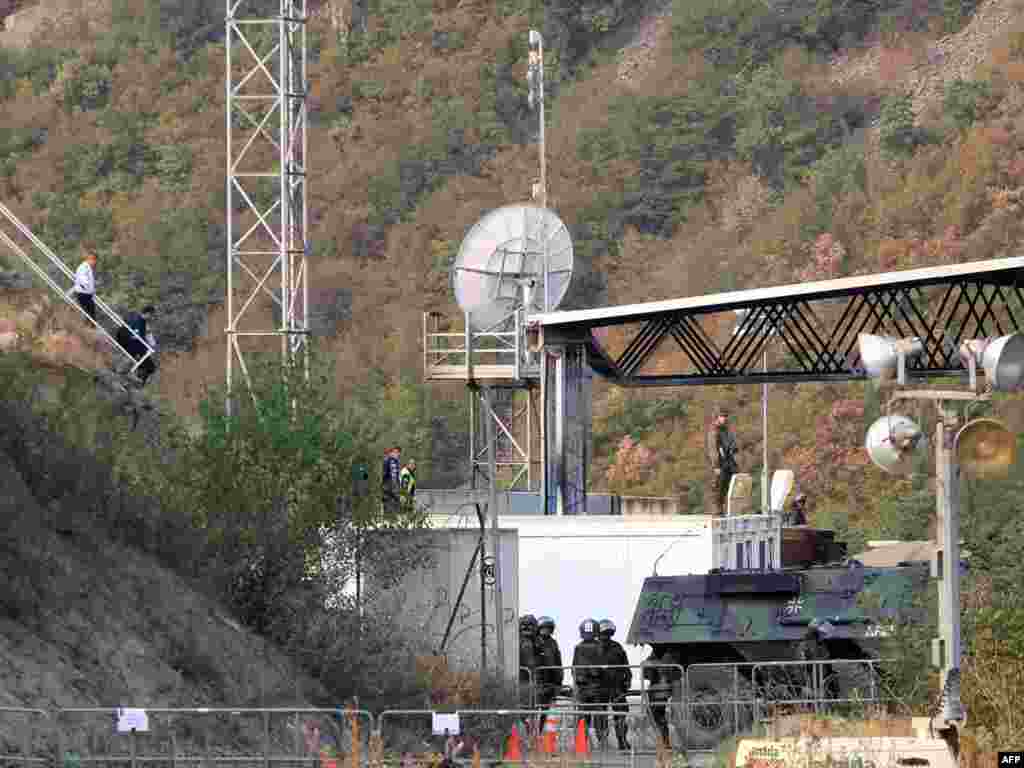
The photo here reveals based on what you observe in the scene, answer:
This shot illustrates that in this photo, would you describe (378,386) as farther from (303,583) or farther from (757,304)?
(303,583)

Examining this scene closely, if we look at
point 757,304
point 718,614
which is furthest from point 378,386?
point 718,614

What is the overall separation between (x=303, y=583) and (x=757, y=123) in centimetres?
6990

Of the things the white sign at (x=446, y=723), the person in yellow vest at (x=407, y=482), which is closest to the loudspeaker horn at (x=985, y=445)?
the white sign at (x=446, y=723)

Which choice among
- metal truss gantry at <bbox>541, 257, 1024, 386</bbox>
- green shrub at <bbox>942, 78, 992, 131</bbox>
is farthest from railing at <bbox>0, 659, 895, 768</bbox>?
green shrub at <bbox>942, 78, 992, 131</bbox>

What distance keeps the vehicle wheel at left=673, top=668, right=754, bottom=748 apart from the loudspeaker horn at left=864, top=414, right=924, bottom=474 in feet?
24.2

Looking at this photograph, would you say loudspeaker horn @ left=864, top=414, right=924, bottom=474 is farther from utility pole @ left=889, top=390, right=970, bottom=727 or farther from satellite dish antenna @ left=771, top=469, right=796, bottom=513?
satellite dish antenna @ left=771, top=469, right=796, bottom=513

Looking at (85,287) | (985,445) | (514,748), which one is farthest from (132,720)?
(85,287)

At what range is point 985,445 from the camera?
64.1 feet

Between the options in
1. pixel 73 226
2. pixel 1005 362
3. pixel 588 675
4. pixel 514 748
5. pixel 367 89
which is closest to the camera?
pixel 1005 362

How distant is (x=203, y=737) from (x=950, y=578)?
8.03 m

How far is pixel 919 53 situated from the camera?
104688 millimetres

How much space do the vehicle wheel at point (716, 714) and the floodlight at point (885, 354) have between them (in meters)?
7.36

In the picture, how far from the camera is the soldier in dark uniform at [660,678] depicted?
31391mm

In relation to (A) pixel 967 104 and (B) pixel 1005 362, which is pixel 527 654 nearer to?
(B) pixel 1005 362
